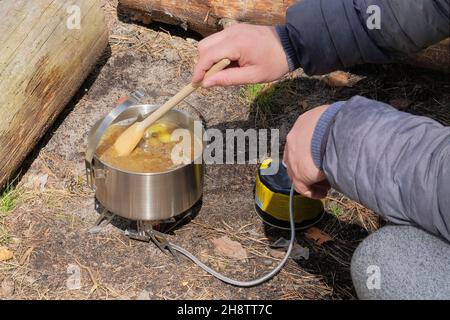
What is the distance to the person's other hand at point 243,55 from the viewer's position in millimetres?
2404

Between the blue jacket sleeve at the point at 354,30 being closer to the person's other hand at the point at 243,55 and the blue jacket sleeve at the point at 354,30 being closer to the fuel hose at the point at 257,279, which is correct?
→ the person's other hand at the point at 243,55

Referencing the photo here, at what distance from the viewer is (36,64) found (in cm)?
307

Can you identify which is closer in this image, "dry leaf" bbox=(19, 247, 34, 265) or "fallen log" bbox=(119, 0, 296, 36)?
"dry leaf" bbox=(19, 247, 34, 265)

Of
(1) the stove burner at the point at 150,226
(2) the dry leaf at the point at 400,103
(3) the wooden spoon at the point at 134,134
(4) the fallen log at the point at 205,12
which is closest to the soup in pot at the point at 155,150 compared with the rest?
(3) the wooden spoon at the point at 134,134

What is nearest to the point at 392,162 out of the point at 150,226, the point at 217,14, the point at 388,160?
the point at 388,160

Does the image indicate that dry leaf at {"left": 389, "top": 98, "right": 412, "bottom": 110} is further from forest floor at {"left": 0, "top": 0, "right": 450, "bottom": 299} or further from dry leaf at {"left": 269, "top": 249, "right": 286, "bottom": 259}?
dry leaf at {"left": 269, "top": 249, "right": 286, "bottom": 259}

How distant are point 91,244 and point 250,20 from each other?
4.91 ft

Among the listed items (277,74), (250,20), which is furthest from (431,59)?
(277,74)

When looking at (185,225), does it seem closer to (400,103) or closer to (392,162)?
(392,162)

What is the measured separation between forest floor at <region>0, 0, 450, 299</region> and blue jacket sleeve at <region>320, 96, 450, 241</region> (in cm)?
82

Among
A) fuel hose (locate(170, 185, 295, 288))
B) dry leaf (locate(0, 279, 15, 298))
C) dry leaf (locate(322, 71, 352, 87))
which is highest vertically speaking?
dry leaf (locate(322, 71, 352, 87))

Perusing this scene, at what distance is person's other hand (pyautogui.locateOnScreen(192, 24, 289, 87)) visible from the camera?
240cm

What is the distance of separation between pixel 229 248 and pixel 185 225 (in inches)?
9.0

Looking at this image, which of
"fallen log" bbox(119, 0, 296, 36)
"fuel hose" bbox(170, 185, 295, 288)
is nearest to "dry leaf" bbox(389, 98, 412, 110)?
"fallen log" bbox(119, 0, 296, 36)
